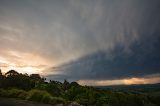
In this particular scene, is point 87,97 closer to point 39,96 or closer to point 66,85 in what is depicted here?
point 39,96

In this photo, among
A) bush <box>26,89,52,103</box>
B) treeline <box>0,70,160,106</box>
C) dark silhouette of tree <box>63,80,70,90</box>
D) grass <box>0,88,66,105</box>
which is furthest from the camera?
dark silhouette of tree <box>63,80,70,90</box>

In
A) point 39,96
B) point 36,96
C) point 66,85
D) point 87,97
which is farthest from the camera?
point 66,85

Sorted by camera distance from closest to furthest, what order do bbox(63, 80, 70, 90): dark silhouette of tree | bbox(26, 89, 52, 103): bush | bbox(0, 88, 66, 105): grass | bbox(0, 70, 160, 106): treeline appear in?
bbox(0, 70, 160, 106): treeline
bbox(0, 88, 66, 105): grass
bbox(26, 89, 52, 103): bush
bbox(63, 80, 70, 90): dark silhouette of tree

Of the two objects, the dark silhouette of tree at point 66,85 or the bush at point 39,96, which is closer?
the bush at point 39,96

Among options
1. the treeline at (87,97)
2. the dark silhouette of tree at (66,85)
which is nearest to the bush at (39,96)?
the treeline at (87,97)

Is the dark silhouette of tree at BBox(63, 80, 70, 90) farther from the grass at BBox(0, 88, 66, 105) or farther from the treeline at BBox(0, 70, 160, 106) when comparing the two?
the grass at BBox(0, 88, 66, 105)

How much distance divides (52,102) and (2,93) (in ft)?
72.7

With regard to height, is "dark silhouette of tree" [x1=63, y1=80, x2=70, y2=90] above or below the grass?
above

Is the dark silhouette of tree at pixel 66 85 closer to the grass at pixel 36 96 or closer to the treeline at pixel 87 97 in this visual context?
the treeline at pixel 87 97

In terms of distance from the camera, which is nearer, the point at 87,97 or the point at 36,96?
the point at 87,97

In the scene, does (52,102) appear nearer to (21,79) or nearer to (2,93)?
(2,93)

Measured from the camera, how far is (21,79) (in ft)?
342

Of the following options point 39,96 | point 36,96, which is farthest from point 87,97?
point 36,96

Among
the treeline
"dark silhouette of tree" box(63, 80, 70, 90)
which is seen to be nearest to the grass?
the treeline
